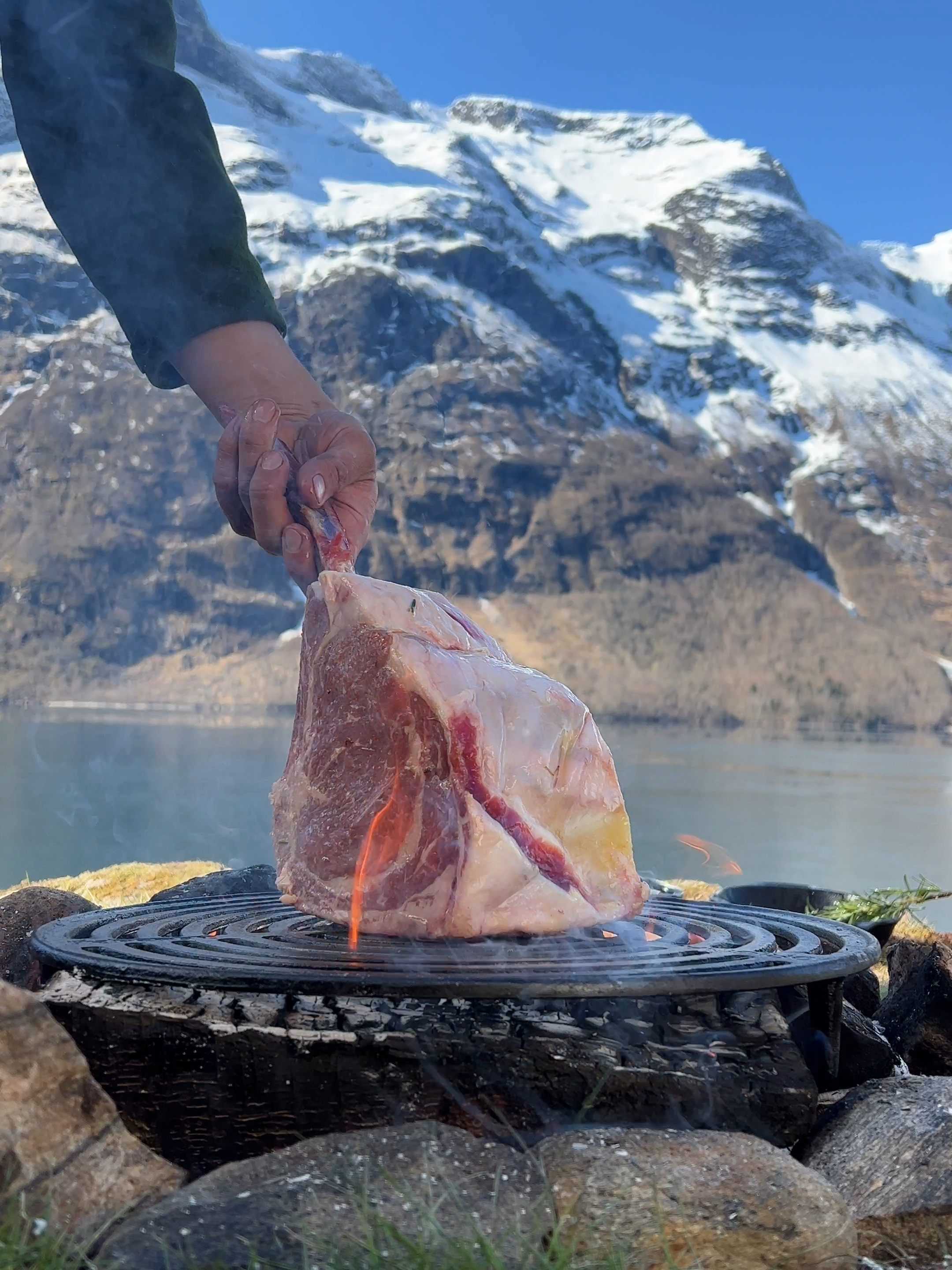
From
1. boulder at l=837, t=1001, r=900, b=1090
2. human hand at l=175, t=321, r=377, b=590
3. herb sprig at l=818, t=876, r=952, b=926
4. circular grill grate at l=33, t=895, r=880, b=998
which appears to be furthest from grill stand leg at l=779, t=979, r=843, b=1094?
human hand at l=175, t=321, r=377, b=590

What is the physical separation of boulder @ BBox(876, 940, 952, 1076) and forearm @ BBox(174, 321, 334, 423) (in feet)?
8.93

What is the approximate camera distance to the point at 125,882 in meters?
7.21

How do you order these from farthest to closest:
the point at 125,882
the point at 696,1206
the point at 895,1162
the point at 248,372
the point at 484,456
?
1. the point at 484,456
2. the point at 125,882
3. the point at 248,372
4. the point at 895,1162
5. the point at 696,1206

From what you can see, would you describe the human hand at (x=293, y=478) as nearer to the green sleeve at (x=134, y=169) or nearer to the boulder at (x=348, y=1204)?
the green sleeve at (x=134, y=169)

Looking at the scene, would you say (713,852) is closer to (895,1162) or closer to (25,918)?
(895,1162)

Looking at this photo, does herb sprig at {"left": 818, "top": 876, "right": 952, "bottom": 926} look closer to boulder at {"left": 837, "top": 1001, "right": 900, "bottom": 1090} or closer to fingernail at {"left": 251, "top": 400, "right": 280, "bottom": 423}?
boulder at {"left": 837, "top": 1001, "right": 900, "bottom": 1090}

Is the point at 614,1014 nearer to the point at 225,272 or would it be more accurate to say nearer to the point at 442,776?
the point at 442,776

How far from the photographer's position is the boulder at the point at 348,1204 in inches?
58.7

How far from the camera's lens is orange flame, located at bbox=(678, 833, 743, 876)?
4012mm

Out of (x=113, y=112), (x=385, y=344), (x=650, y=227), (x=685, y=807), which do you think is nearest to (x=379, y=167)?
(x=385, y=344)

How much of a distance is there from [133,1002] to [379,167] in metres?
75.6

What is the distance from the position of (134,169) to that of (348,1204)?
3558mm

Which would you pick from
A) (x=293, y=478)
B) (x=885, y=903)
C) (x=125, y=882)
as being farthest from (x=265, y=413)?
(x=125, y=882)

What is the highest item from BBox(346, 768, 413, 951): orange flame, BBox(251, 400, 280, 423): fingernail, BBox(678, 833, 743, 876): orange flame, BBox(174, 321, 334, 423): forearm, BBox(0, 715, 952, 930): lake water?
BBox(174, 321, 334, 423): forearm
